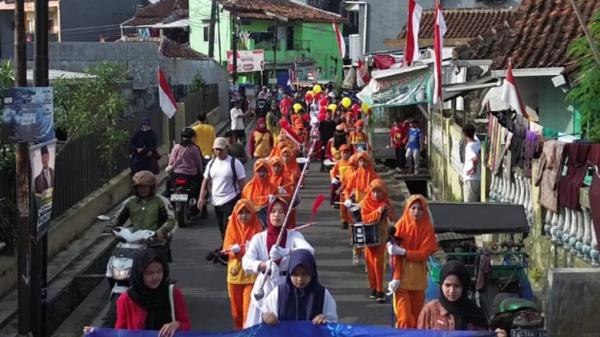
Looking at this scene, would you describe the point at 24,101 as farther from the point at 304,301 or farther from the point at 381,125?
the point at 381,125

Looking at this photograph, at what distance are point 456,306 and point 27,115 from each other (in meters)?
4.40

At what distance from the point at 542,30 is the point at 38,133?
1060 centimetres

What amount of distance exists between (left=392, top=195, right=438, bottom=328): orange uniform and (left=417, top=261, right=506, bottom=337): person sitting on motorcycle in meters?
2.88

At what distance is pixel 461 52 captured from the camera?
65.3 ft

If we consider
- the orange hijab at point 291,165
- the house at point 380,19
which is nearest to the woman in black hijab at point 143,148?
the orange hijab at point 291,165

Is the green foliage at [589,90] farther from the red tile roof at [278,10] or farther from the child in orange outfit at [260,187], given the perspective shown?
the red tile roof at [278,10]

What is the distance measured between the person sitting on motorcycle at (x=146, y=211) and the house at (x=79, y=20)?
41.7m

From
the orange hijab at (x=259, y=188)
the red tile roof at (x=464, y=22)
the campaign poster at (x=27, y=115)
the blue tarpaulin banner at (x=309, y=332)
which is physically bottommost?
the blue tarpaulin banner at (x=309, y=332)

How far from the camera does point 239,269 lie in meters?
9.33

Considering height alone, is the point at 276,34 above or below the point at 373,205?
above

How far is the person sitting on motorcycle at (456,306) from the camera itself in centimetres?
634

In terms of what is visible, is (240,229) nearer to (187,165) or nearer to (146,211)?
(146,211)

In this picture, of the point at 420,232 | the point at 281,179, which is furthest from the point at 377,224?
the point at 281,179

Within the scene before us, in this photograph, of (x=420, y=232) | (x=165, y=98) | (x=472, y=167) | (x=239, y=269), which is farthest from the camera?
(x=165, y=98)
